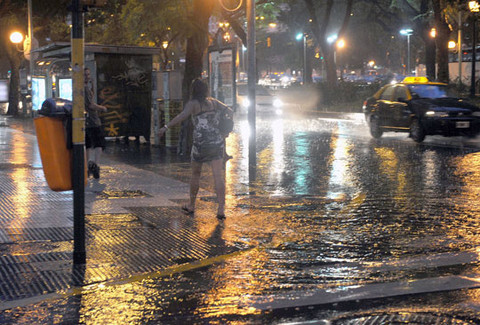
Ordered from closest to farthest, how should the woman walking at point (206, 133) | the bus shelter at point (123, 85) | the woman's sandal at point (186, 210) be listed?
the woman walking at point (206, 133), the woman's sandal at point (186, 210), the bus shelter at point (123, 85)

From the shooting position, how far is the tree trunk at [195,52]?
717 inches

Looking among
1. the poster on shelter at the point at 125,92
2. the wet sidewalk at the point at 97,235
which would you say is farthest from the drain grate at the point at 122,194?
the poster on shelter at the point at 125,92

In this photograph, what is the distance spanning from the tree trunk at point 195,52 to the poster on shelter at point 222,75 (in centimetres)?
54

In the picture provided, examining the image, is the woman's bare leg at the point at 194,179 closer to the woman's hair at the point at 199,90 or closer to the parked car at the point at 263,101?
the woman's hair at the point at 199,90

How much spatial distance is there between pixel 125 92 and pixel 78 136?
15.0m

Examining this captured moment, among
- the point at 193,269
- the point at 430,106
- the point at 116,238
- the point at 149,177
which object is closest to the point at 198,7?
the point at 149,177

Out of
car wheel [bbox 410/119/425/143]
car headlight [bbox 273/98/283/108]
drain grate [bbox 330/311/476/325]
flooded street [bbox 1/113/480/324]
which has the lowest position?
drain grate [bbox 330/311/476/325]

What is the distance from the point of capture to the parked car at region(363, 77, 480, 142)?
2111cm

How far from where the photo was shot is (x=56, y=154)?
7.45 metres

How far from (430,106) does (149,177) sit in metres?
9.96

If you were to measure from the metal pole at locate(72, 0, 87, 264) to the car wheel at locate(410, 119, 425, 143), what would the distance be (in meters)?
15.3

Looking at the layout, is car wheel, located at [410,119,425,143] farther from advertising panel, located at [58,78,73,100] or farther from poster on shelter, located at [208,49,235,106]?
advertising panel, located at [58,78,73,100]

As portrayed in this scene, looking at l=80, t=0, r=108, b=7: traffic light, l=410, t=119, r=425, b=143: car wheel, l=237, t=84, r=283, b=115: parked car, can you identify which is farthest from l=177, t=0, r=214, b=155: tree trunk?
l=237, t=84, r=283, b=115: parked car

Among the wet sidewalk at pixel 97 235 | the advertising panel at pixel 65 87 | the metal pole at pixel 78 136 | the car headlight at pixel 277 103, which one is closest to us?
the wet sidewalk at pixel 97 235
